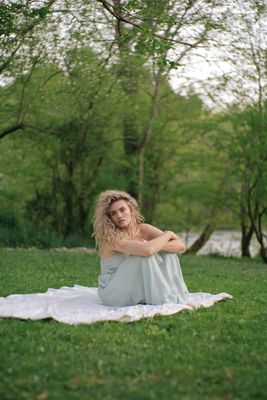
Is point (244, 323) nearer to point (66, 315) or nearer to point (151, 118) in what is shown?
point (66, 315)

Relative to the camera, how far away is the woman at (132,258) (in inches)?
297

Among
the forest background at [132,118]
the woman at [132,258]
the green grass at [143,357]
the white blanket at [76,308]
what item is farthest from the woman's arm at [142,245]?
the forest background at [132,118]

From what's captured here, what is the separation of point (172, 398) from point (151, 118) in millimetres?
18045

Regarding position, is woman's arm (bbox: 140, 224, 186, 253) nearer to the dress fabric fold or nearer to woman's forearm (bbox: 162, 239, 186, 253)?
woman's forearm (bbox: 162, 239, 186, 253)

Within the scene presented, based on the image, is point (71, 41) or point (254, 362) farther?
point (71, 41)

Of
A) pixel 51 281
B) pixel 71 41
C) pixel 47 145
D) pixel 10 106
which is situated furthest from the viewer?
pixel 47 145

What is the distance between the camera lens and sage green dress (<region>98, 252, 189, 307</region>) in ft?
24.8

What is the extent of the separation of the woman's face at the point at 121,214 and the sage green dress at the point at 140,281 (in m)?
0.39

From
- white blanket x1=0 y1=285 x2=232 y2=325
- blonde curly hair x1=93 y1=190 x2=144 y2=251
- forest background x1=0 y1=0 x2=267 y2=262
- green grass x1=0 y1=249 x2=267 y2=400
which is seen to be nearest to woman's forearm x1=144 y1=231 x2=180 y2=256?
blonde curly hair x1=93 y1=190 x2=144 y2=251

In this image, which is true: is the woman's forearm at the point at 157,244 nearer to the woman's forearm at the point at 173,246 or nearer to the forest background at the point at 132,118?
the woman's forearm at the point at 173,246

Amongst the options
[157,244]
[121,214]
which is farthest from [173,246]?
[121,214]

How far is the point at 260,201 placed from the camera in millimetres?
19422

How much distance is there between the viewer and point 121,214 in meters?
7.84

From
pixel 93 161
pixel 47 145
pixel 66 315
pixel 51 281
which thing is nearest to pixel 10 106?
pixel 47 145
